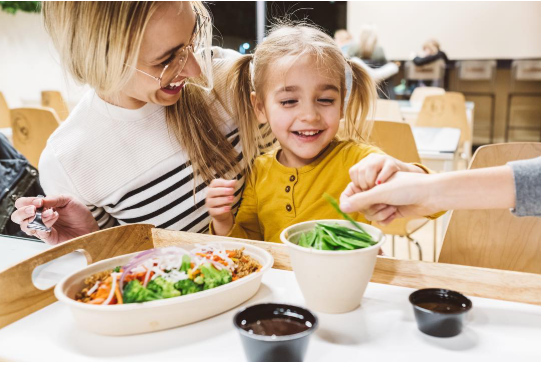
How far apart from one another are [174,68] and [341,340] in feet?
2.78

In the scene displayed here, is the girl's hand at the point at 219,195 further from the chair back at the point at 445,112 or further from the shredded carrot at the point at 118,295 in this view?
the chair back at the point at 445,112

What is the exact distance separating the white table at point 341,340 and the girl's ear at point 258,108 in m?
0.80

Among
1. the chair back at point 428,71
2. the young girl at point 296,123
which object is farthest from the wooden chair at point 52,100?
the chair back at point 428,71

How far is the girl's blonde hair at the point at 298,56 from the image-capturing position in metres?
1.46

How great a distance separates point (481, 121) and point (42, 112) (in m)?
6.15

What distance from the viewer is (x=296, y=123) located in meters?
1.40

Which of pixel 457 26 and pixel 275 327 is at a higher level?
pixel 457 26

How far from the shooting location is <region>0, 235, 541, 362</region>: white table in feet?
2.41

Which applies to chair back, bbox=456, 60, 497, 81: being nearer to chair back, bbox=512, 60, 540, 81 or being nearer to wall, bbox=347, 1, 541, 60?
chair back, bbox=512, 60, 540, 81

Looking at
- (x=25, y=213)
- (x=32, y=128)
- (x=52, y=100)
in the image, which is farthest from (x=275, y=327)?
(x=52, y=100)

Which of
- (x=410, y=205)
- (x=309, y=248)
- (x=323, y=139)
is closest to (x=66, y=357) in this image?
(x=309, y=248)

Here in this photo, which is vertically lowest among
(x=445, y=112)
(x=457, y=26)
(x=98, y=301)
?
(x=445, y=112)

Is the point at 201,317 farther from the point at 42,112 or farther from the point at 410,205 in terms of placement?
the point at 42,112

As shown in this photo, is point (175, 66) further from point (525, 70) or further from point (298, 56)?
point (525, 70)
